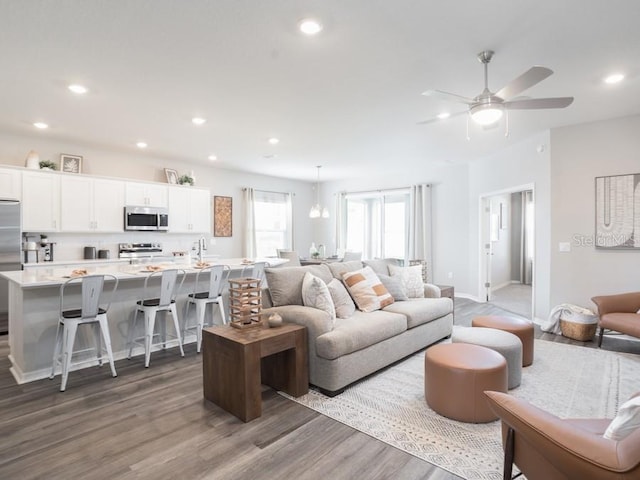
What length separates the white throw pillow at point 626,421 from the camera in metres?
1.25

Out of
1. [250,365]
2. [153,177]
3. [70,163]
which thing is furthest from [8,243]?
[250,365]

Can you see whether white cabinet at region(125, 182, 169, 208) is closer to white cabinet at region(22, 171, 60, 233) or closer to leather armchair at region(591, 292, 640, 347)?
white cabinet at region(22, 171, 60, 233)

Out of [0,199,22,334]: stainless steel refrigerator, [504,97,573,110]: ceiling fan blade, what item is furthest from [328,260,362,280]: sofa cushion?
[0,199,22,334]: stainless steel refrigerator

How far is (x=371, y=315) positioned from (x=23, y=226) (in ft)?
16.4

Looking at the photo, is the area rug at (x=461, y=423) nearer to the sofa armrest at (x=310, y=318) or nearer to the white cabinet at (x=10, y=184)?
the sofa armrest at (x=310, y=318)

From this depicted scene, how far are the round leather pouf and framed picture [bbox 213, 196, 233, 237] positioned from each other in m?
5.67

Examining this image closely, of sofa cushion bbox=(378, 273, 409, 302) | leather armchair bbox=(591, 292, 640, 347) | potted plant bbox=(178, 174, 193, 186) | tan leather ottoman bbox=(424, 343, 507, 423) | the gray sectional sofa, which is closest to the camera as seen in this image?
tan leather ottoman bbox=(424, 343, 507, 423)

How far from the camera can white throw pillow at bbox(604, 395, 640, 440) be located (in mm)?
1249

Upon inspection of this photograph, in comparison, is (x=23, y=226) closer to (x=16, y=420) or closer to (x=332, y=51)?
(x=16, y=420)

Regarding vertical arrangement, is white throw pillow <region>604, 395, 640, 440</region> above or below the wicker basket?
above

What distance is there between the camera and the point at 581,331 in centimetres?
436

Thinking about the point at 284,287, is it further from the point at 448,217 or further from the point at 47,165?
the point at 448,217

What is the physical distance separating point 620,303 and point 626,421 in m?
3.65

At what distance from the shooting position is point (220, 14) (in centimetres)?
236
